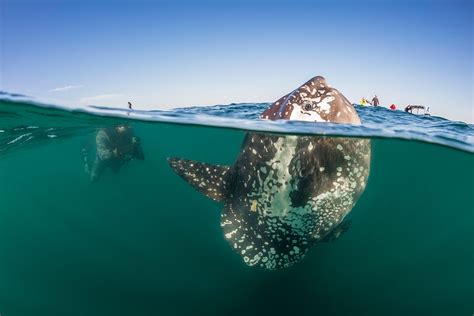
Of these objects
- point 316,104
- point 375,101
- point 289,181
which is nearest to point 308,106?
point 316,104

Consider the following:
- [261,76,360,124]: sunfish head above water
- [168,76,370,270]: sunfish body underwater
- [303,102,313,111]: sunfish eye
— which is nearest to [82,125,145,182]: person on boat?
[168,76,370,270]: sunfish body underwater

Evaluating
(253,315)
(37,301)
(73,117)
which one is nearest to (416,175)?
(253,315)

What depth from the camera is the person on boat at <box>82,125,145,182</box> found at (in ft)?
44.1

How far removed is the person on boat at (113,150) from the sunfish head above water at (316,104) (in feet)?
30.5

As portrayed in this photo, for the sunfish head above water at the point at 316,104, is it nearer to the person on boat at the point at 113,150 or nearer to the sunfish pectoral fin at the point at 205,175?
the sunfish pectoral fin at the point at 205,175

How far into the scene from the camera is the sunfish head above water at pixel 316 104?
4.97 metres

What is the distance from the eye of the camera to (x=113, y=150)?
1467 cm

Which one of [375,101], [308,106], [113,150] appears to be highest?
[375,101]

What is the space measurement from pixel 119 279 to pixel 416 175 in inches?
729

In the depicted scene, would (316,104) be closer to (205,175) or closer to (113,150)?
(205,175)

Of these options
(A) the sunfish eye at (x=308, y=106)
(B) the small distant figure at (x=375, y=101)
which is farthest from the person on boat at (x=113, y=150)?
(B) the small distant figure at (x=375, y=101)

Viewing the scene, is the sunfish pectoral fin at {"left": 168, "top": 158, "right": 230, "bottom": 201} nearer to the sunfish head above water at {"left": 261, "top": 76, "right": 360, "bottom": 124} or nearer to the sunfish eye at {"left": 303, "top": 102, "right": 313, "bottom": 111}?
the sunfish head above water at {"left": 261, "top": 76, "right": 360, "bottom": 124}

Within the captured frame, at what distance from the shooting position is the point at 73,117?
421 inches

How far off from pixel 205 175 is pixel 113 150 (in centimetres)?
1027
